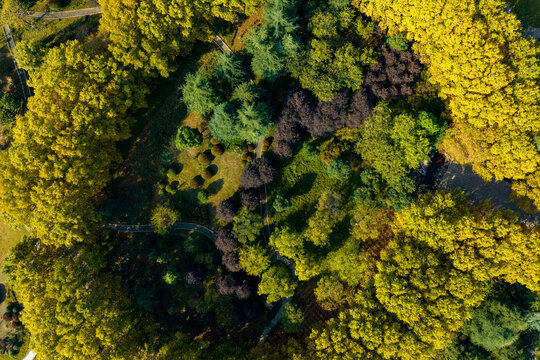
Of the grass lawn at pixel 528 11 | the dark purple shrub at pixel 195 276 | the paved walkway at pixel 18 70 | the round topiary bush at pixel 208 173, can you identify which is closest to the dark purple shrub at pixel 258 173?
the round topiary bush at pixel 208 173

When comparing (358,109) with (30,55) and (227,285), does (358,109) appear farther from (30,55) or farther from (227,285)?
(30,55)

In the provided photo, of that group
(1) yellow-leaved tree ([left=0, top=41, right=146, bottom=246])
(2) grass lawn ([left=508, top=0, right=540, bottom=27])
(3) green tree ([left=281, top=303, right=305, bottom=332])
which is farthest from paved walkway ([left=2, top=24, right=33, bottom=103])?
(2) grass lawn ([left=508, top=0, right=540, bottom=27])

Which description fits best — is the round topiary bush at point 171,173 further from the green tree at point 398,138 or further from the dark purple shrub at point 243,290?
the green tree at point 398,138

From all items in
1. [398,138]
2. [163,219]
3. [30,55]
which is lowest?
[163,219]

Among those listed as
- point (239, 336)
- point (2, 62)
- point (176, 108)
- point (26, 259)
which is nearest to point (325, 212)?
point (239, 336)

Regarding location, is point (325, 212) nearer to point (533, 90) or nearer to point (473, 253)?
point (473, 253)

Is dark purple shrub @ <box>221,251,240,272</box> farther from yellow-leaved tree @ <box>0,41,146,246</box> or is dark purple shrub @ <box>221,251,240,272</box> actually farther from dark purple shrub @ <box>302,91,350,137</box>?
dark purple shrub @ <box>302,91,350,137</box>

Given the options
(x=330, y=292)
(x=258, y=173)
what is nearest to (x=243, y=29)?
(x=258, y=173)
